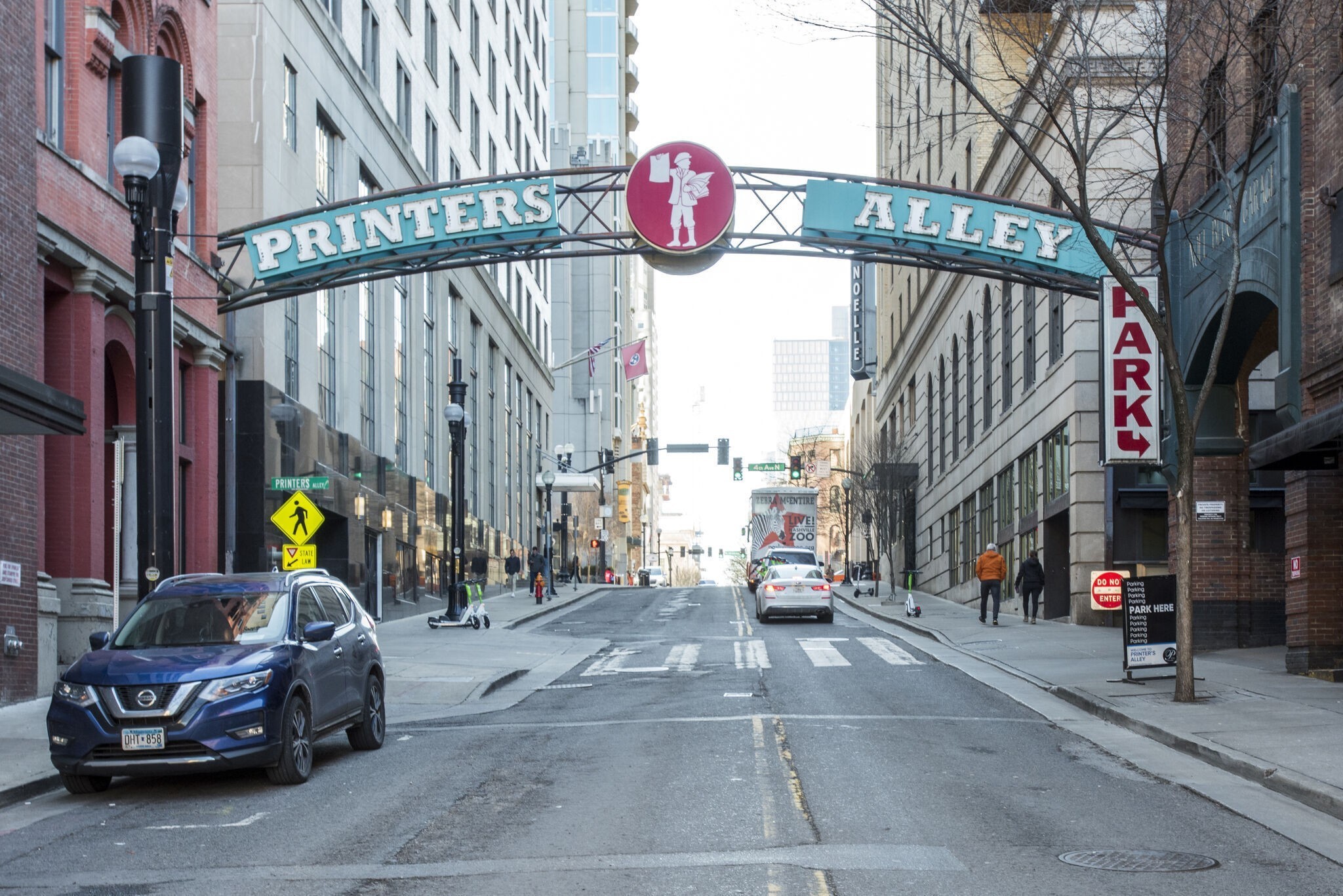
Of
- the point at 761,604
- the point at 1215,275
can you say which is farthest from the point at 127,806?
the point at 761,604

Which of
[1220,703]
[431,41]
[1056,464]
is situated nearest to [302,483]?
[1220,703]

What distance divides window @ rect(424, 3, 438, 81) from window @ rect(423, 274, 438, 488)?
6534 mm

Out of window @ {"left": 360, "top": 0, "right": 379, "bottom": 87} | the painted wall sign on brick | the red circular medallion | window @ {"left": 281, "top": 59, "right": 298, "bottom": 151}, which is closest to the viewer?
the painted wall sign on brick

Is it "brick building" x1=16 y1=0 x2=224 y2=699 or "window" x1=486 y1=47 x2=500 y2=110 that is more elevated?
"window" x1=486 y1=47 x2=500 y2=110

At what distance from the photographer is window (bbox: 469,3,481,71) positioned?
5303 centimetres

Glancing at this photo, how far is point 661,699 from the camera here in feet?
59.9

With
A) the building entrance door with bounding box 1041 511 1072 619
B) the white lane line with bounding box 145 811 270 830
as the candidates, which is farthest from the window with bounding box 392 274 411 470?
the white lane line with bounding box 145 811 270 830

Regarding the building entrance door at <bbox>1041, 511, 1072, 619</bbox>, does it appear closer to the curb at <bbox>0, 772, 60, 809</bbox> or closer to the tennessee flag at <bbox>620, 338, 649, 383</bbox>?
the curb at <bbox>0, 772, 60, 809</bbox>

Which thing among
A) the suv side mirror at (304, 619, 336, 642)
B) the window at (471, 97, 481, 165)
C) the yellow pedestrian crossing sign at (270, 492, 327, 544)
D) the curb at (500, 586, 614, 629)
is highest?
the window at (471, 97, 481, 165)

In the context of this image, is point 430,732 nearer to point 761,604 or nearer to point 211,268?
point 211,268

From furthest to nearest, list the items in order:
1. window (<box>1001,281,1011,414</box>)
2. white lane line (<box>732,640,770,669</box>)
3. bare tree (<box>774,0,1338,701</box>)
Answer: window (<box>1001,281,1011,414</box>) → white lane line (<box>732,640,770,669</box>) → bare tree (<box>774,0,1338,701</box>)

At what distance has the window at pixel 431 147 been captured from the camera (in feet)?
149

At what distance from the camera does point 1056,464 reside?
34375 mm

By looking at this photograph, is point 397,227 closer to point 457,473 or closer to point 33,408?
point 457,473
